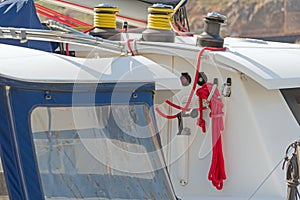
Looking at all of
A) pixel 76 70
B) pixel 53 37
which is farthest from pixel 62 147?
pixel 53 37

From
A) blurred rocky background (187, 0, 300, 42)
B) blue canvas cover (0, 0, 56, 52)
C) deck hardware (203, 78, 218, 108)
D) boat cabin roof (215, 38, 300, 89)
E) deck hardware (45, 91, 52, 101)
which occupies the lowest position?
blurred rocky background (187, 0, 300, 42)

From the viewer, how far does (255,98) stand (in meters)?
3.38

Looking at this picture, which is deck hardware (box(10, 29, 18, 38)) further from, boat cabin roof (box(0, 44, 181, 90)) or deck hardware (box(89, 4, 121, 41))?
deck hardware (box(89, 4, 121, 41))

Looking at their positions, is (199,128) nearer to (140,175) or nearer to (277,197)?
(277,197)

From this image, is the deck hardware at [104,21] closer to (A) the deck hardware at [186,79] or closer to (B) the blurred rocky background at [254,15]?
(A) the deck hardware at [186,79]

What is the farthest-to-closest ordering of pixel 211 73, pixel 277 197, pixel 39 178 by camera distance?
pixel 211 73, pixel 277 197, pixel 39 178

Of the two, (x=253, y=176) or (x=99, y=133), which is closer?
(x=99, y=133)

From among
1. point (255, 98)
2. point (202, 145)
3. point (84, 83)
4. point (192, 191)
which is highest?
point (84, 83)

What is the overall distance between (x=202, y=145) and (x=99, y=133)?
3.58 feet

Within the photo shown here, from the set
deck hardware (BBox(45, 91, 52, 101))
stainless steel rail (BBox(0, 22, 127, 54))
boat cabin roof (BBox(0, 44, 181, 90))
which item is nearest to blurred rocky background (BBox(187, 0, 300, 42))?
stainless steel rail (BBox(0, 22, 127, 54))

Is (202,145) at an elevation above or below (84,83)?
below

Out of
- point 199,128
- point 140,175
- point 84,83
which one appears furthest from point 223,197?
point 84,83

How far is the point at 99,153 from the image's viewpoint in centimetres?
253

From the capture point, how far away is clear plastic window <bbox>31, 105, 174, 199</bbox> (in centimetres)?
247
